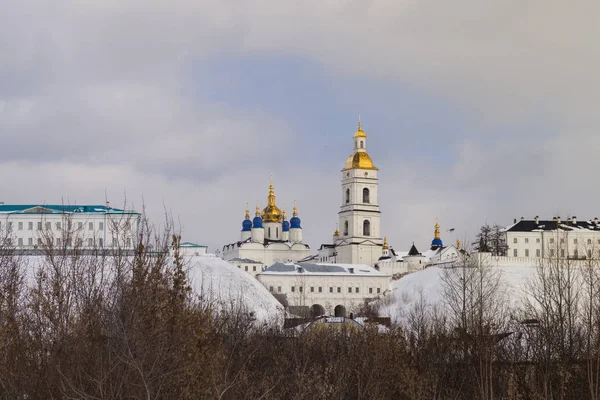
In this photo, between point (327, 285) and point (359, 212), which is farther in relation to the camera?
point (359, 212)

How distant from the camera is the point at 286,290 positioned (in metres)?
92.8

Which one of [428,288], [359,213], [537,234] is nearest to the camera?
[428,288]

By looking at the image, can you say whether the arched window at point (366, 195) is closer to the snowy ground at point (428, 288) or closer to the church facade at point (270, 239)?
the church facade at point (270, 239)

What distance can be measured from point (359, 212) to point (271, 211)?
15.5 meters

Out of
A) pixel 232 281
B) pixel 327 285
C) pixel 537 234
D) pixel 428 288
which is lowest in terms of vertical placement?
pixel 428 288

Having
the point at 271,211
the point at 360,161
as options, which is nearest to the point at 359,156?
the point at 360,161

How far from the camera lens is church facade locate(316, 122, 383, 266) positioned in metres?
107

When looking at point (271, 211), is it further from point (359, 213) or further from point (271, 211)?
point (359, 213)

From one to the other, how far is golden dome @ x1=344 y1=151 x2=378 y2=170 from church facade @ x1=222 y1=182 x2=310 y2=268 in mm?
11187

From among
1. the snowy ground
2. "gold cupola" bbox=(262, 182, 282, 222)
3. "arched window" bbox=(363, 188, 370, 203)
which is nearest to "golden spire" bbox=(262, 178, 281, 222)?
"gold cupola" bbox=(262, 182, 282, 222)

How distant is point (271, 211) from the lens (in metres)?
119

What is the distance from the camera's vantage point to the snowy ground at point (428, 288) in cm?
7600

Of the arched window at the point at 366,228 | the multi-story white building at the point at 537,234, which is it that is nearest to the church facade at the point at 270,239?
the arched window at the point at 366,228

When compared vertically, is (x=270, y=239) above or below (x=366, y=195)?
below
